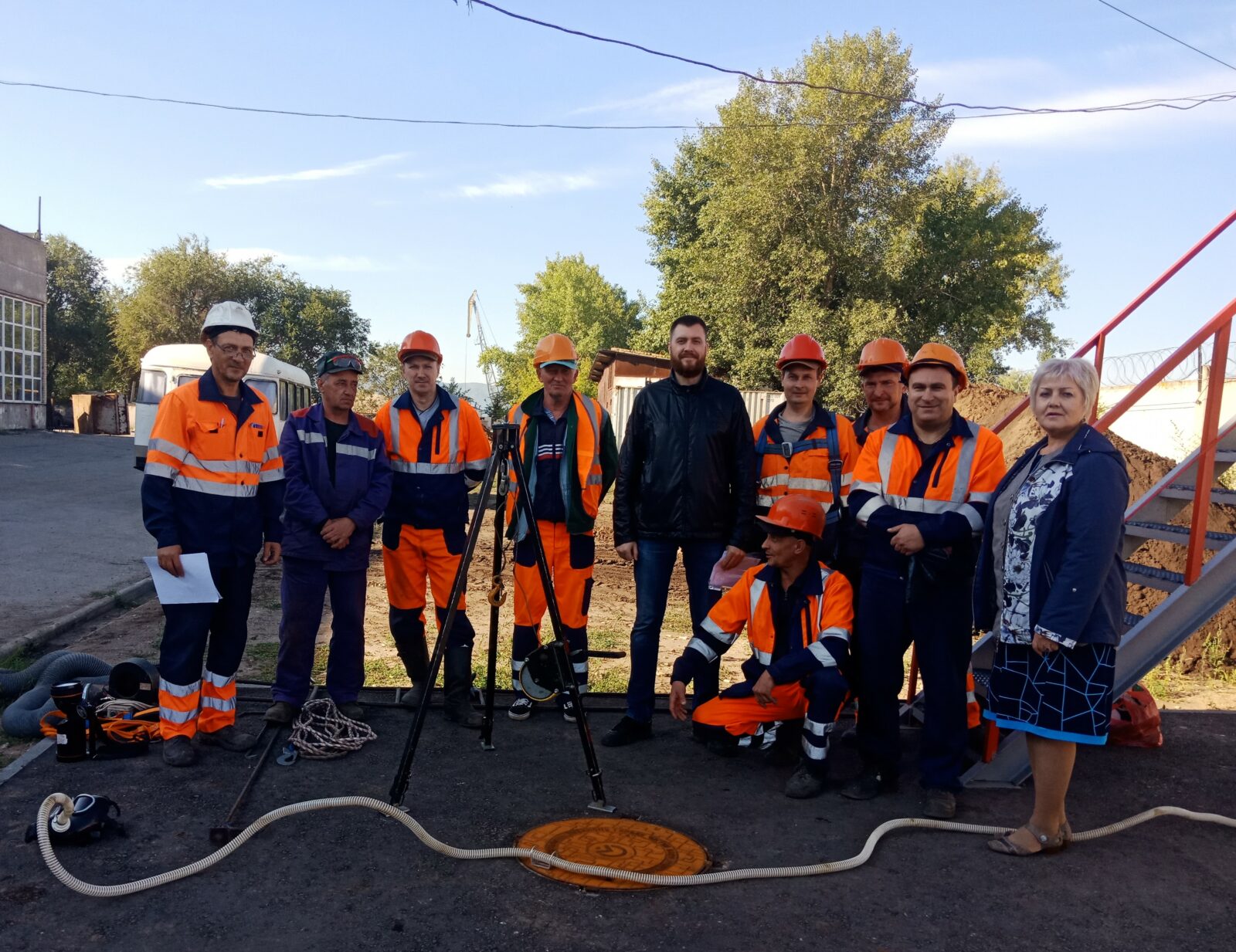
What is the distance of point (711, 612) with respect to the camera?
189 inches

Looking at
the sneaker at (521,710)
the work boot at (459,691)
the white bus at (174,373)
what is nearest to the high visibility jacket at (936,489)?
the sneaker at (521,710)

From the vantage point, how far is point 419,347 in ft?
17.8

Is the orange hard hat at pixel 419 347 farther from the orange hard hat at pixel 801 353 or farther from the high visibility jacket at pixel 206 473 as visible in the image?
the orange hard hat at pixel 801 353

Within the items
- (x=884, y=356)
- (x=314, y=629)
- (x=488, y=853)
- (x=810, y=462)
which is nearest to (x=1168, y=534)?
(x=884, y=356)

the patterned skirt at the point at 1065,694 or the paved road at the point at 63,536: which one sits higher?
the patterned skirt at the point at 1065,694

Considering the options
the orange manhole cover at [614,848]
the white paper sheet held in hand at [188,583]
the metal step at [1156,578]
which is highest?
the metal step at [1156,578]

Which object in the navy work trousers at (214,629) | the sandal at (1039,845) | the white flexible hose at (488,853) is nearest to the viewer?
the white flexible hose at (488,853)

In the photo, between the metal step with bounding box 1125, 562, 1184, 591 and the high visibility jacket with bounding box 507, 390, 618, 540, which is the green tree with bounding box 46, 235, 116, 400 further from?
the metal step with bounding box 1125, 562, 1184, 591

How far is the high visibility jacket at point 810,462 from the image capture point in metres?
5.00

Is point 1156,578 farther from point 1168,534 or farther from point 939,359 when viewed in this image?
point 939,359

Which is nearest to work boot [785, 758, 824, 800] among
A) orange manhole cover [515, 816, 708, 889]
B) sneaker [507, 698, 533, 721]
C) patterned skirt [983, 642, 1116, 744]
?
orange manhole cover [515, 816, 708, 889]

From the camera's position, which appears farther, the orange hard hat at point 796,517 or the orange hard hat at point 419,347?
the orange hard hat at point 419,347

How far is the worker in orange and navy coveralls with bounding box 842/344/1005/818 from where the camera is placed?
13.6 ft

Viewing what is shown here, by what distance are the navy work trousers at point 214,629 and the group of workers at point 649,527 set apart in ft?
0.03
